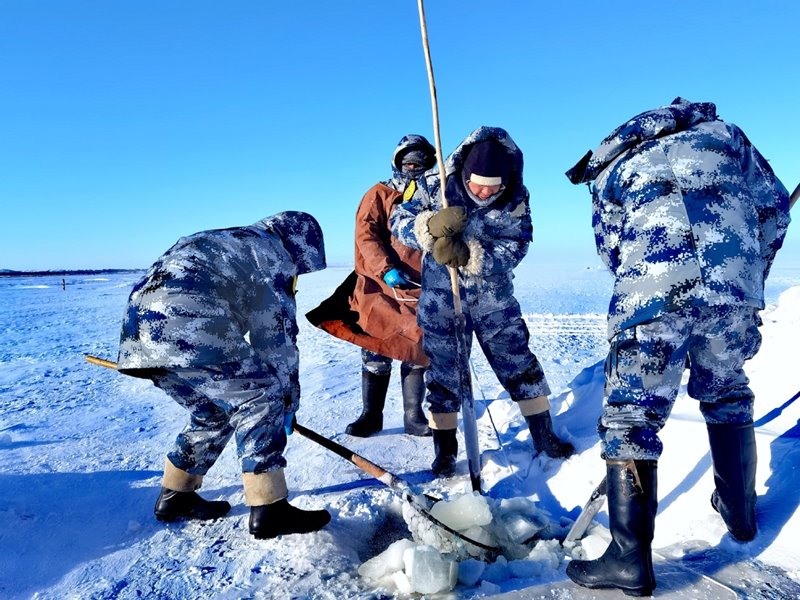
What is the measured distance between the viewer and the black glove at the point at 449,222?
258 centimetres

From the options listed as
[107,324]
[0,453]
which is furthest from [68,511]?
[107,324]

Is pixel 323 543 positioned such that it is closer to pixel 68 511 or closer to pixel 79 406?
pixel 68 511

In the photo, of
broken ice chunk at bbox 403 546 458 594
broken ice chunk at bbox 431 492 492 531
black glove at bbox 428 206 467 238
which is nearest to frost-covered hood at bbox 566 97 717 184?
black glove at bbox 428 206 467 238

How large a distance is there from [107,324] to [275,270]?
31.9 feet

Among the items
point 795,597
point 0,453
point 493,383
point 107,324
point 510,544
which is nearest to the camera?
point 795,597

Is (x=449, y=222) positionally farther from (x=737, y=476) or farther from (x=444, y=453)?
(x=737, y=476)

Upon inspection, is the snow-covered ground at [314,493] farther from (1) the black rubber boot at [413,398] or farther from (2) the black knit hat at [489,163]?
(2) the black knit hat at [489,163]

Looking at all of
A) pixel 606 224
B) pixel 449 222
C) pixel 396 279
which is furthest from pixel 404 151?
pixel 606 224

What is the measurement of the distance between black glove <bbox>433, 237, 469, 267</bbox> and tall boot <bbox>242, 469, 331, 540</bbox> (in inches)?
50.0

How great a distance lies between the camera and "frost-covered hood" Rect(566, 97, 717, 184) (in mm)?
1743

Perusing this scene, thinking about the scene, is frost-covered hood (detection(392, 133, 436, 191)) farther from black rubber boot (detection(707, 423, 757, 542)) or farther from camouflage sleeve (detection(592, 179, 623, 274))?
black rubber boot (detection(707, 423, 757, 542))

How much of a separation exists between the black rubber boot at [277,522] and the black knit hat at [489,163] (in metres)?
1.84

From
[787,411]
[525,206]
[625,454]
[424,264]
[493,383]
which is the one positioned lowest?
[493,383]

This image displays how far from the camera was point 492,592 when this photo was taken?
174 cm
